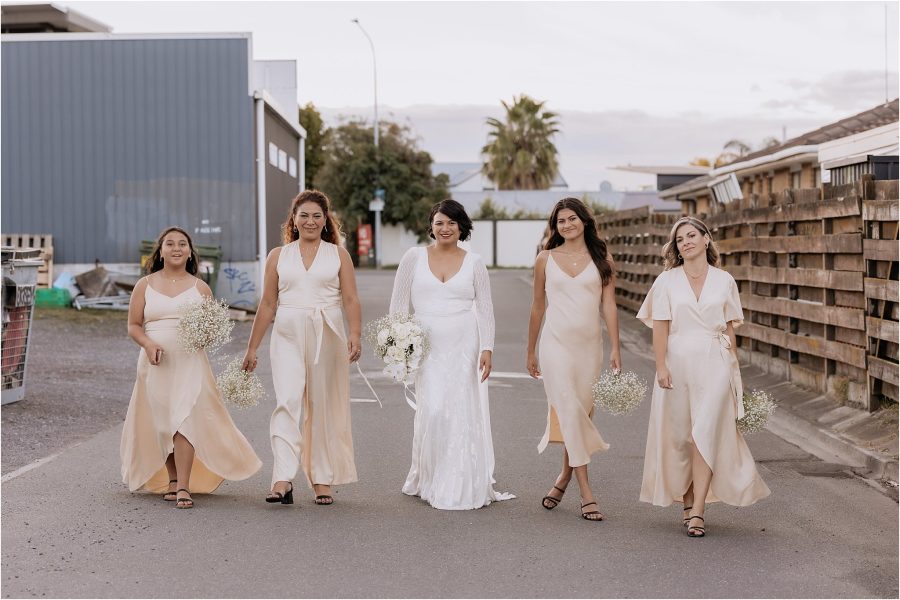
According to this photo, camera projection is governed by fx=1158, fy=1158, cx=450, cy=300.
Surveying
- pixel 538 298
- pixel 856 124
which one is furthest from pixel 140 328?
pixel 856 124

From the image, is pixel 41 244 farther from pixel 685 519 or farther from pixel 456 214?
pixel 685 519

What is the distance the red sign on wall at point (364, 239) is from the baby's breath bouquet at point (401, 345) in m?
53.0

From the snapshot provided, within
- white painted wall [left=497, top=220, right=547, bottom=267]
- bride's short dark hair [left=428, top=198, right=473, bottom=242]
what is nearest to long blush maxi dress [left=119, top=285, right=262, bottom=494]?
bride's short dark hair [left=428, top=198, right=473, bottom=242]

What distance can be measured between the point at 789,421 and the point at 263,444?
4913 mm

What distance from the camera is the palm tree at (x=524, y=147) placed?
3098 inches

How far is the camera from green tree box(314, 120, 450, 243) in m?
59.6

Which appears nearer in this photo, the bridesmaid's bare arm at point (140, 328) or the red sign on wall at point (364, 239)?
the bridesmaid's bare arm at point (140, 328)

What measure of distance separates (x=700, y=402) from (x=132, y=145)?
21531 millimetres

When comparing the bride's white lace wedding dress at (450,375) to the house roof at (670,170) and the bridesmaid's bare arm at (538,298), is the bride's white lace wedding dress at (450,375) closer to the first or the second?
the bridesmaid's bare arm at (538,298)

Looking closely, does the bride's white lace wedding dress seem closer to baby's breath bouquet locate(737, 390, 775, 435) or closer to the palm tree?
baby's breath bouquet locate(737, 390, 775, 435)

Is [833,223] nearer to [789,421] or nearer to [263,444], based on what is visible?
[789,421]

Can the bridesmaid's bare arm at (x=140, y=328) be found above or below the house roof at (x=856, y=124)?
below

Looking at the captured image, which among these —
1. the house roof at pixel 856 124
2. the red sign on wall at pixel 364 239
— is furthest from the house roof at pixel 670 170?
the red sign on wall at pixel 364 239

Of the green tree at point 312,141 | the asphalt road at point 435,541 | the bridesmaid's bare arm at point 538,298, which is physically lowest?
the asphalt road at point 435,541
